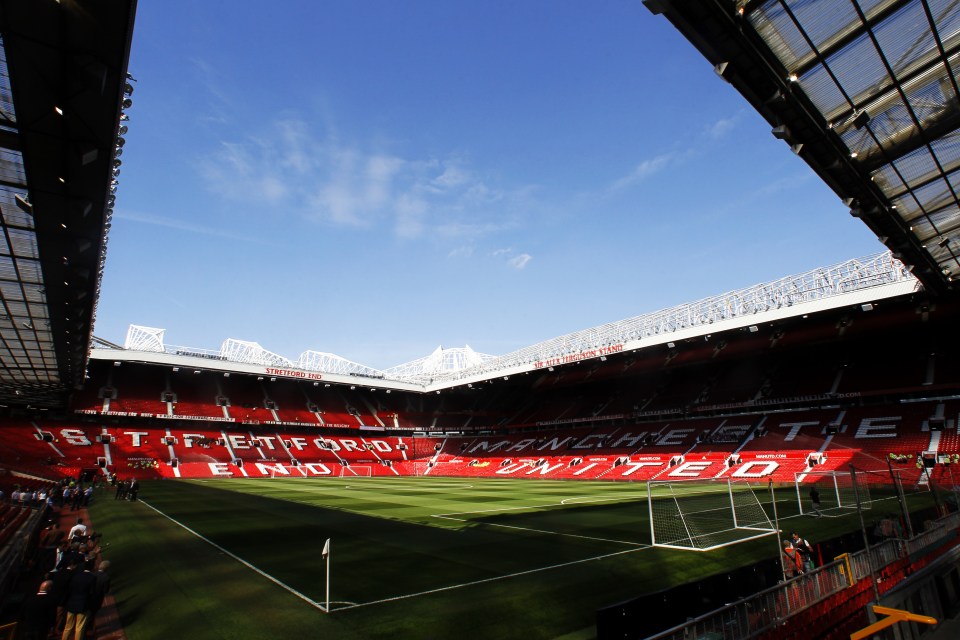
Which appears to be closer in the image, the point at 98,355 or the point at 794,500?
the point at 794,500

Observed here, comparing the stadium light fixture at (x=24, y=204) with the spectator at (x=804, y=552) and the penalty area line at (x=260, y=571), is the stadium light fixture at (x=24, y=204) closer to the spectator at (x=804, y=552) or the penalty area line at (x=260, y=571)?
the penalty area line at (x=260, y=571)

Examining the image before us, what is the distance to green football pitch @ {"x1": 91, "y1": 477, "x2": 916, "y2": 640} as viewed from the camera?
27.9 ft

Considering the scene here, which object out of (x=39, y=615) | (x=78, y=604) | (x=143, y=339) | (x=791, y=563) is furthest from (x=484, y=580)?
(x=143, y=339)

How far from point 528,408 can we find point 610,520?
154 ft

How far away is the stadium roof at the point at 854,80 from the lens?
27.8 feet

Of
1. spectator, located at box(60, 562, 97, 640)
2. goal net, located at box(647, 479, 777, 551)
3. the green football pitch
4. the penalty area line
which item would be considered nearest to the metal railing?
the green football pitch

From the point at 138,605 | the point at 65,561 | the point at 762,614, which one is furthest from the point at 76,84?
the point at 762,614

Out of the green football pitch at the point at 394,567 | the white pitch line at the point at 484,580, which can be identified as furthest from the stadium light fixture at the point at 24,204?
the white pitch line at the point at 484,580

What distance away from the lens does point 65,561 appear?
7.88 m

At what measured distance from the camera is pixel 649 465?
40.3 meters

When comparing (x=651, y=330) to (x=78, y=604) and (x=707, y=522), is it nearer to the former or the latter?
(x=707, y=522)

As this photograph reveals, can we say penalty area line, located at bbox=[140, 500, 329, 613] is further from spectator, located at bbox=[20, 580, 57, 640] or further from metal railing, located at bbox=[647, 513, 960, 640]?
metal railing, located at bbox=[647, 513, 960, 640]

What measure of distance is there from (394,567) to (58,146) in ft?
40.7

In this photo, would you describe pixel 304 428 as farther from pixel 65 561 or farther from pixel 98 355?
pixel 65 561
